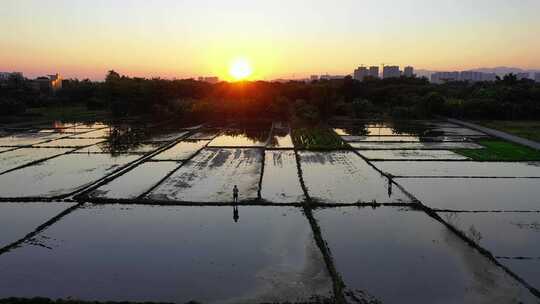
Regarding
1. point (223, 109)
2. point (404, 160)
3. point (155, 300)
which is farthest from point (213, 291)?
point (223, 109)

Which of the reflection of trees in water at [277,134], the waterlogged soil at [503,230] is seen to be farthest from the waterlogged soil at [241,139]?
the waterlogged soil at [503,230]

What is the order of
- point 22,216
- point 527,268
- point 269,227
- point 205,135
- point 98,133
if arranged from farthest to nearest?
1. point 98,133
2. point 205,135
3. point 22,216
4. point 269,227
5. point 527,268

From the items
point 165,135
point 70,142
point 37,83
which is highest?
point 37,83

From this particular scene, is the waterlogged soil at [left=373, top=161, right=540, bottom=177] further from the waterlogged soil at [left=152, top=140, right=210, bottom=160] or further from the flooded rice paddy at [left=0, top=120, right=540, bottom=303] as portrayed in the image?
the waterlogged soil at [left=152, top=140, right=210, bottom=160]

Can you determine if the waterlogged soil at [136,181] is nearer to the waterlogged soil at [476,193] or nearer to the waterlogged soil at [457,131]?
the waterlogged soil at [476,193]

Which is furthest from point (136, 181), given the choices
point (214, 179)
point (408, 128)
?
point (408, 128)

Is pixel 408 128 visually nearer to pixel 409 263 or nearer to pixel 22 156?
pixel 409 263

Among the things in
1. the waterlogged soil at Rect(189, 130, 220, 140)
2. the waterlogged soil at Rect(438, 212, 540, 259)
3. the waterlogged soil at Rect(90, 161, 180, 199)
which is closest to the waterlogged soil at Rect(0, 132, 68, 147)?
the waterlogged soil at Rect(189, 130, 220, 140)
